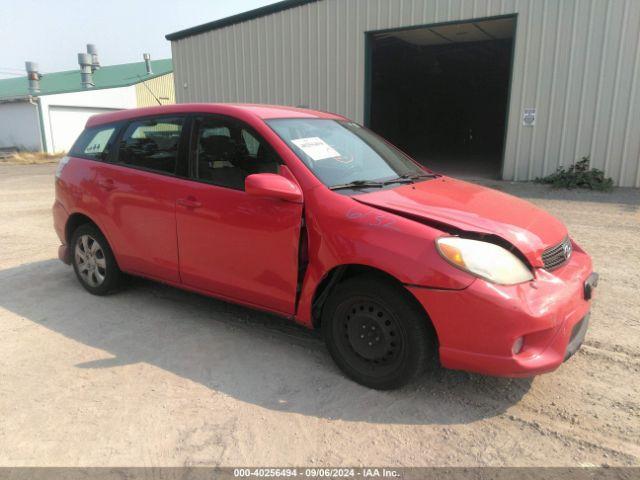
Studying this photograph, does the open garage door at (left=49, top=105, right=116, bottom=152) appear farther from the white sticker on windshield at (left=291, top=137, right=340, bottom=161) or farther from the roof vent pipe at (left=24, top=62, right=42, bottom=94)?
the white sticker on windshield at (left=291, top=137, right=340, bottom=161)

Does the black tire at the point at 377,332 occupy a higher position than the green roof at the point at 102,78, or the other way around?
the green roof at the point at 102,78

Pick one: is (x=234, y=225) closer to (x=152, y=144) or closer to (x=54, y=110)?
(x=152, y=144)

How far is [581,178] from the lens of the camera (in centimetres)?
1055

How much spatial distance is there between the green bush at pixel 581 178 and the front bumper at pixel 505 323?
873 cm

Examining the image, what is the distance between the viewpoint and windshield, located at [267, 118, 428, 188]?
344 centimetres

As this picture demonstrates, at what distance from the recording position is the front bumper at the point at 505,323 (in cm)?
262

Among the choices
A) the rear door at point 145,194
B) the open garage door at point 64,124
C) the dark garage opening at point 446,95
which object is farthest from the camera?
the open garage door at point 64,124

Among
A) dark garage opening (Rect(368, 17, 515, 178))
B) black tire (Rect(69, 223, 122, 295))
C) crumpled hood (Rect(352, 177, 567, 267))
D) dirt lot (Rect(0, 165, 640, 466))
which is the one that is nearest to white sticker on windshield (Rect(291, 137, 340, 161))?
crumpled hood (Rect(352, 177, 567, 267))

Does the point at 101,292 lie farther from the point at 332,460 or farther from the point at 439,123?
the point at 439,123

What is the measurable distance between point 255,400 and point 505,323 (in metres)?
1.56

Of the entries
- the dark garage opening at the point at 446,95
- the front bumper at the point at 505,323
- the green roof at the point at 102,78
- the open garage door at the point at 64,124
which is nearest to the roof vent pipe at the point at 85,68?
the green roof at the point at 102,78

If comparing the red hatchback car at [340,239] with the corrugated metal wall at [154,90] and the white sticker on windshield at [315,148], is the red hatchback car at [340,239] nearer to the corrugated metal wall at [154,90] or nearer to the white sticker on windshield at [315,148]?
the white sticker on windshield at [315,148]

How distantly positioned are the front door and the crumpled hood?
25.5 inches

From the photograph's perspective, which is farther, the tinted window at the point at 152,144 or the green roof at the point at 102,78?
the green roof at the point at 102,78
